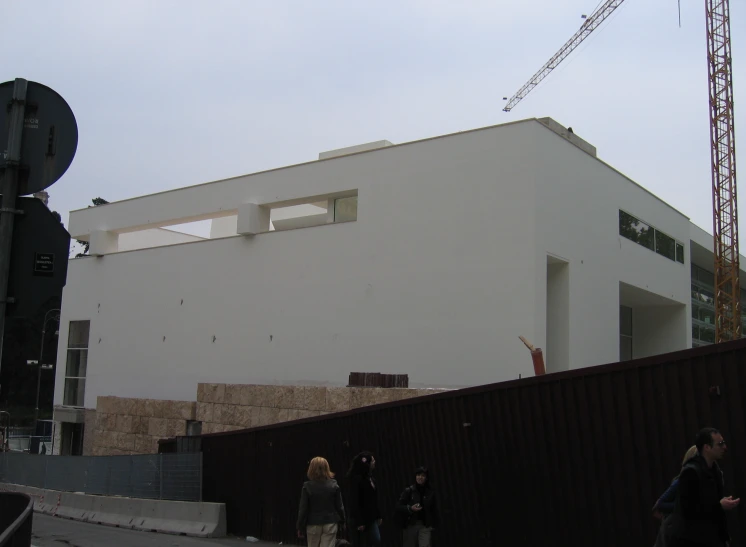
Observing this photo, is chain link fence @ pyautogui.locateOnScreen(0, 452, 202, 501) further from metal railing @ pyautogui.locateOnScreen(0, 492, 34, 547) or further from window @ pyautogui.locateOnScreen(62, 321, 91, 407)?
window @ pyautogui.locateOnScreen(62, 321, 91, 407)

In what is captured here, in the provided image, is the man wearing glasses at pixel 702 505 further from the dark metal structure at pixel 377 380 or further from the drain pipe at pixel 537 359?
the dark metal structure at pixel 377 380

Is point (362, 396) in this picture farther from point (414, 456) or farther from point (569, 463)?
point (569, 463)

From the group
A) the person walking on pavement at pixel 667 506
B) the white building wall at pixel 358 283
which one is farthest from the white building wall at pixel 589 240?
the person walking on pavement at pixel 667 506

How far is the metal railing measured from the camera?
5.00 m

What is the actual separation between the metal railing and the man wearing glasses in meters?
4.85

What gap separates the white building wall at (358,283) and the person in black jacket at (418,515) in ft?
35.6

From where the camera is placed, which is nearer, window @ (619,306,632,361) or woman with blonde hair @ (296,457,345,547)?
woman with blonde hair @ (296,457,345,547)

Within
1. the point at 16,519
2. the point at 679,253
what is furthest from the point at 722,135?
the point at 16,519

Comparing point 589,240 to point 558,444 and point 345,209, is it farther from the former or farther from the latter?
point 558,444

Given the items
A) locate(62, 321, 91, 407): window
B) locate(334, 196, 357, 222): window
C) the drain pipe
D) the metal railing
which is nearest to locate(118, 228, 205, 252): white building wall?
locate(62, 321, 91, 407): window

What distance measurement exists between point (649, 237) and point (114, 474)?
2117cm

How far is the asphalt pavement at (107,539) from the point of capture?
1323 cm

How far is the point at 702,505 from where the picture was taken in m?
5.71

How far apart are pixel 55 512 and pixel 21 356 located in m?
66.4
